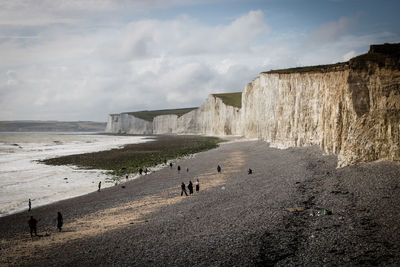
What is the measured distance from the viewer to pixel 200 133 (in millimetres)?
130250

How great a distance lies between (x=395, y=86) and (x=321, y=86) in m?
14.6

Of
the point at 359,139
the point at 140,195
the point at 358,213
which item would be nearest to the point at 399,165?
the point at 359,139

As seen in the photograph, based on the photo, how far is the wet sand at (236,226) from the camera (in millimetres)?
9406

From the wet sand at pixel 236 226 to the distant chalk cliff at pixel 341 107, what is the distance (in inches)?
65.1

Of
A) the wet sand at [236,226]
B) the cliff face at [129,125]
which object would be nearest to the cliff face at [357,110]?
the wet sand at [236,226]

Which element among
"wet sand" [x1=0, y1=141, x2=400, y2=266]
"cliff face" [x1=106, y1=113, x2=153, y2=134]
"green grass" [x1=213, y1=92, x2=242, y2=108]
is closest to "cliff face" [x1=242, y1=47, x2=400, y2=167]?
"wet sand" [x1=0, y1=141, x2=400, y2=266]

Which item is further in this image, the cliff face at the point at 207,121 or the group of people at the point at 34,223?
the cliff face at the point at 207,121

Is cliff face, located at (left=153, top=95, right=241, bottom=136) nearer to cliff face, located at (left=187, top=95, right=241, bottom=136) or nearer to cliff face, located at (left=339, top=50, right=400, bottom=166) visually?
cliff face, located at (left=187, top=95, right=241, bottom=136)

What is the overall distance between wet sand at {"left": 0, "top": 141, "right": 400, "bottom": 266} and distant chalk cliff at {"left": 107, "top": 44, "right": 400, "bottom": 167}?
5.42ft

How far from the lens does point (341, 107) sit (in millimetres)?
21531

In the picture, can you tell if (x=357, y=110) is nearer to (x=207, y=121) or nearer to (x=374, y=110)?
(x=374, y=110)

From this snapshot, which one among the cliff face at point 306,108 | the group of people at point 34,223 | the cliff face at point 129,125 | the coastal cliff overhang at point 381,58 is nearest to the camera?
the group of people at point 34,223

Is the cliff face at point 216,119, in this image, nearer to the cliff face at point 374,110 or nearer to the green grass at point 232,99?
the green grass at point 232,99

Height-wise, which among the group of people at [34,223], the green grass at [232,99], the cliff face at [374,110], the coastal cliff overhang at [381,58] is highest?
the green grass at [232,99]
